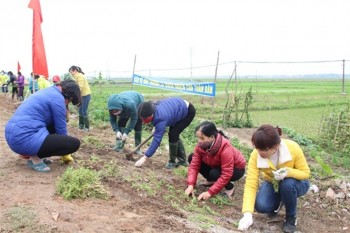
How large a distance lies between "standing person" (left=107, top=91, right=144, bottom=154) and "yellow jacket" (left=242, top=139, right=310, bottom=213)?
276 cm

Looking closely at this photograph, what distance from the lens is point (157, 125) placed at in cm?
496

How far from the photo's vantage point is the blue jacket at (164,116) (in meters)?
4.93

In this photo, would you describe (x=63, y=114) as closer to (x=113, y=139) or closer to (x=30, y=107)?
(x=30, y=107)

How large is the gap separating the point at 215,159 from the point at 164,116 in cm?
94

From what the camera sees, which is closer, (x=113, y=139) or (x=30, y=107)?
(x=30, y=107)

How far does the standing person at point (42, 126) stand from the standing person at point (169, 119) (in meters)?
0.89

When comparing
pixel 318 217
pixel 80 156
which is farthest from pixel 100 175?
pixel 318 217

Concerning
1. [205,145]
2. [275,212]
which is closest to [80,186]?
[205,145]

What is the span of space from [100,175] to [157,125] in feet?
3.41

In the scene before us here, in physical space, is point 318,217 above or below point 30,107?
below

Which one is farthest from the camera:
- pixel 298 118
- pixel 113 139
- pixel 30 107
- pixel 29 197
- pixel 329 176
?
pixel 298 118

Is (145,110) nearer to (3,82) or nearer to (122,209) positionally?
(122,209)

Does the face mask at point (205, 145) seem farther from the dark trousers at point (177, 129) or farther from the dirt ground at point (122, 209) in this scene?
the dark trousers at point (177, 129)

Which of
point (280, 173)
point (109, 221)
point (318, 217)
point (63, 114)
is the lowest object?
point (318, 217)
